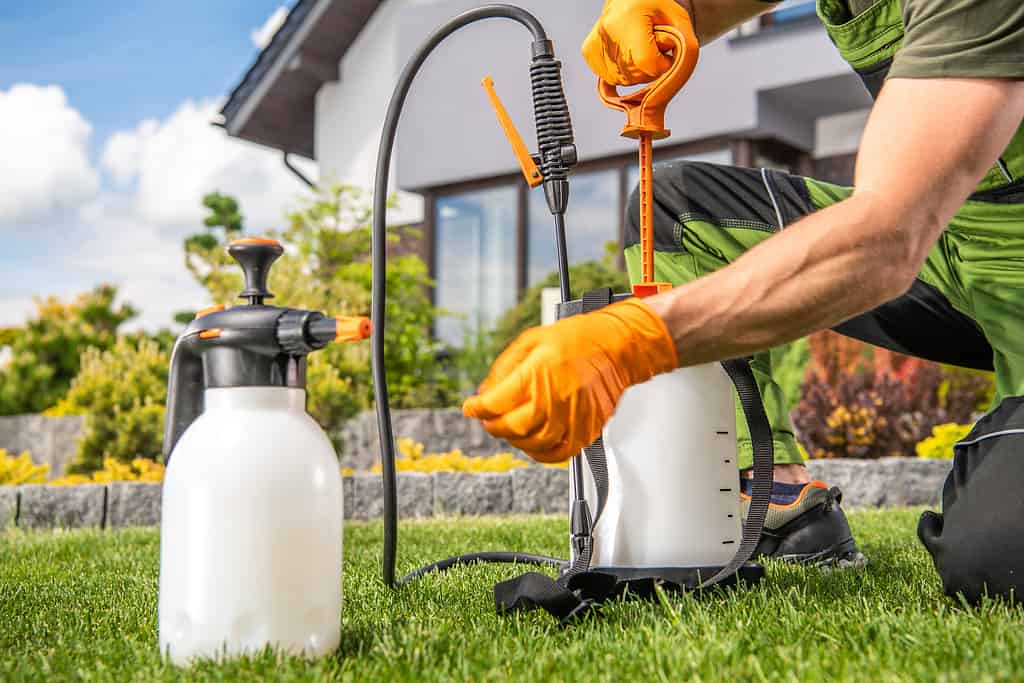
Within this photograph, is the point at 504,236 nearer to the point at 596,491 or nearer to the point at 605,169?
the point at 605,169

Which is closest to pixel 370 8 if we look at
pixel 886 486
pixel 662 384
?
pixel 886 486

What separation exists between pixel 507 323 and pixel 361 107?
197 inches

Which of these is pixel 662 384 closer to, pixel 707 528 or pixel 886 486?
pixel 707 528

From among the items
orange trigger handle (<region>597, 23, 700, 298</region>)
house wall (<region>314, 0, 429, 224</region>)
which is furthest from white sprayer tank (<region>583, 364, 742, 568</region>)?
house wall (<region>314, 0, 429, 224</region>)

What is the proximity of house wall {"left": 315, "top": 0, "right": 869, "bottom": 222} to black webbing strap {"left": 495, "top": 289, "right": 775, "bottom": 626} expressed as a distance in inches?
295

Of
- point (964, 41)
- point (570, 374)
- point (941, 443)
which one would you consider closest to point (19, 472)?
point (570, 374)

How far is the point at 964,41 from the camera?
56.5 inches

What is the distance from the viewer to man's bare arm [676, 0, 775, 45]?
264cm

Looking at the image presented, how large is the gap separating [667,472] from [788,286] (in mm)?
587

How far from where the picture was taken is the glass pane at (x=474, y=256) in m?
11.3

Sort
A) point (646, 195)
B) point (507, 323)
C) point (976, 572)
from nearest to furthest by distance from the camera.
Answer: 1. point (976, 572)
2. point (646, 195)
3. point (507, 323)

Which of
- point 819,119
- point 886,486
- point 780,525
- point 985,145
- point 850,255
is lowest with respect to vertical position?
point 886,486

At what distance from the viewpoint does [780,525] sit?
254cm

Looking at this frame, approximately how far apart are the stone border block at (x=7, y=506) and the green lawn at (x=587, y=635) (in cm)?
246
